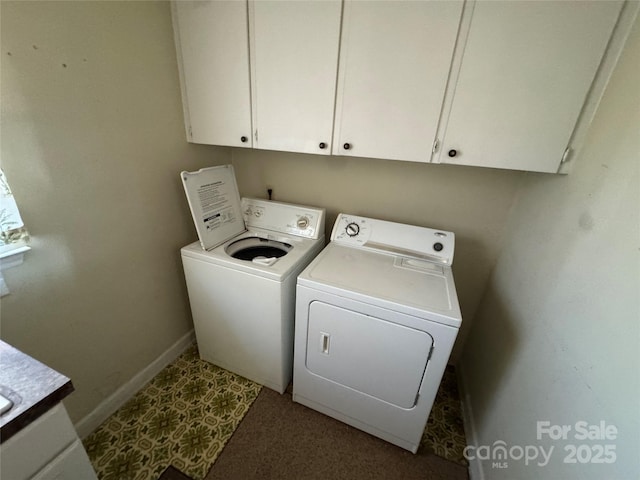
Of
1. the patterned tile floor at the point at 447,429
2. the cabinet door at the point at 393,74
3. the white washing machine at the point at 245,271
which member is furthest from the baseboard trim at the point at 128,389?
the cabinet door at the point at 393,74

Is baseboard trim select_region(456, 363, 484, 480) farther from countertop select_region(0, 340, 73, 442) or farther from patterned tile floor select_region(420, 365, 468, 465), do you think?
countertop select_region(0, 340, 73, 442)

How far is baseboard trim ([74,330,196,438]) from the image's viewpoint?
4.83 ft

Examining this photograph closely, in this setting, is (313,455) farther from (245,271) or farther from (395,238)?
(395,238)

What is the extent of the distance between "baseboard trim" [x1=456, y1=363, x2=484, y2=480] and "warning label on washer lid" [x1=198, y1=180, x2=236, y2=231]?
6.42ft

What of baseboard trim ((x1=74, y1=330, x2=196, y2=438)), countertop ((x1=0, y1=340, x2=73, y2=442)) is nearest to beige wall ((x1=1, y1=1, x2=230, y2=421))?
baseboard trim ((x1=74, y1=330, x2=196, y2=438))

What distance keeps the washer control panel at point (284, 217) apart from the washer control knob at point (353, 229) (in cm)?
20

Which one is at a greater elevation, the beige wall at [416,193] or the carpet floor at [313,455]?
the beige wall at [416,193]

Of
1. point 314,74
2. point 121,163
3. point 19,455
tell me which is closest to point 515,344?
point 314,74

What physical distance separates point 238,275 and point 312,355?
0.61 metres

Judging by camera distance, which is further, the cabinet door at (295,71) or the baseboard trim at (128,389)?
the baseboard trim at (128,389)

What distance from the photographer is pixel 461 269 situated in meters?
1.83

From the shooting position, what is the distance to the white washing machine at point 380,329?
47.8 inches

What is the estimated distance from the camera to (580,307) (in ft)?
2.99

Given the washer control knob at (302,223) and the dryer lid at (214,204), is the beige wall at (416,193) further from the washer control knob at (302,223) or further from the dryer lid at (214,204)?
the dryer lid at (214,204)
